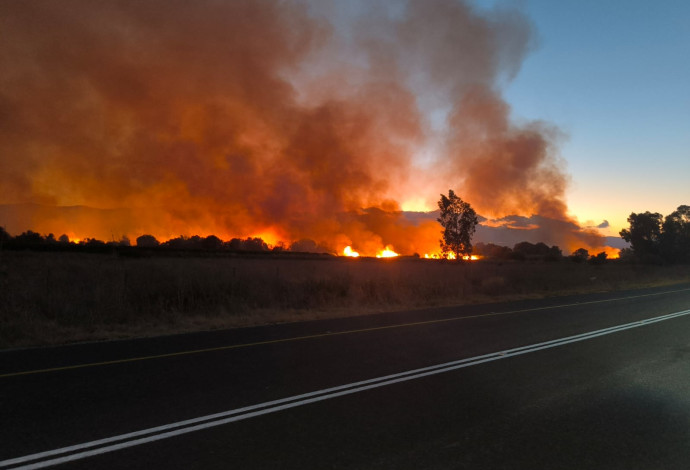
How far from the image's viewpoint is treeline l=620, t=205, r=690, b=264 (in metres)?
79.2

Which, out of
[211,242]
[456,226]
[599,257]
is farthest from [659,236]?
[211,242]

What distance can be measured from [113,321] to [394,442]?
432 inches

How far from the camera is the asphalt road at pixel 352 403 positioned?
3898 mm

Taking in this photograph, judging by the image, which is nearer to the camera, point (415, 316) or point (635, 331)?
point (635, 331)

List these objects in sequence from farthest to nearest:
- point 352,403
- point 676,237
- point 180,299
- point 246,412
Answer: point 676,237, point 180,299, point 352,403, point 246,412

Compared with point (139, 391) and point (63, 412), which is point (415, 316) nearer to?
point (139, 391)

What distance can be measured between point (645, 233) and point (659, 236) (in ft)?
7.35

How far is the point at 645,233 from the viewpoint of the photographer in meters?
83.2

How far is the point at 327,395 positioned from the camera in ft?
18.3

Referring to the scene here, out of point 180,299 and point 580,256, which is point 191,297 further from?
point 580,256

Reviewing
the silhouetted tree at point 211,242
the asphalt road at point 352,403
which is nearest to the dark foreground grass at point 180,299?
the asphalt road at point 352,403

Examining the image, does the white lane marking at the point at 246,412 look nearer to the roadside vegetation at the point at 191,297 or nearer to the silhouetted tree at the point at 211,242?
the roadside vegetation at the point at 191,297

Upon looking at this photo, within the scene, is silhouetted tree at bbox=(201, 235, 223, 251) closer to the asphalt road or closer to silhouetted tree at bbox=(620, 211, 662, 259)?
the asphalt road

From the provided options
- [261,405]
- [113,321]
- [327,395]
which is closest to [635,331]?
[327,395]
